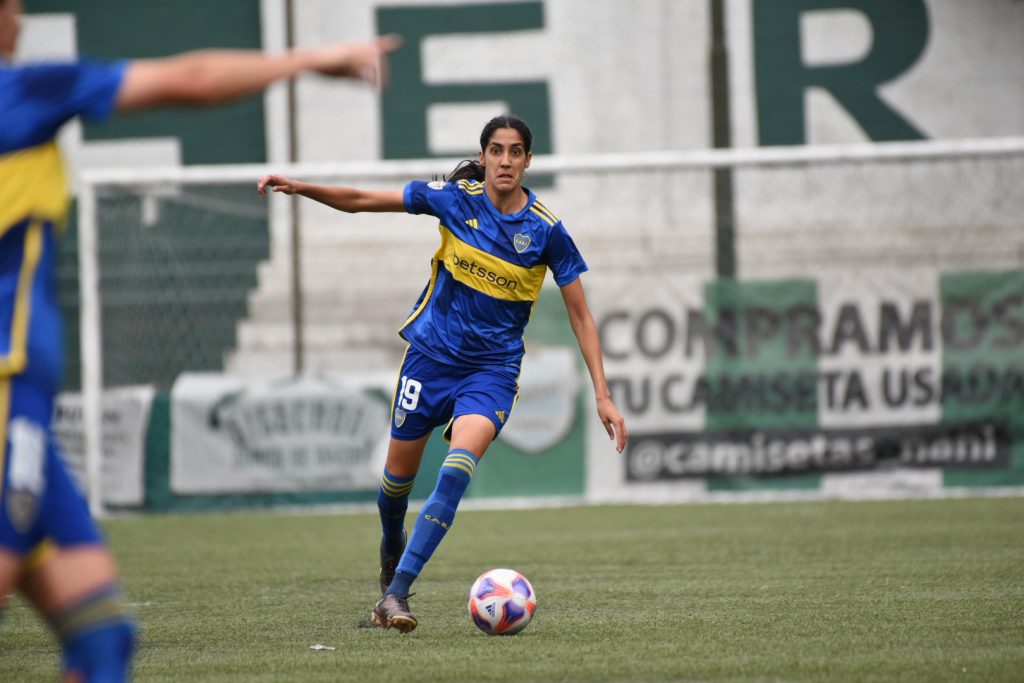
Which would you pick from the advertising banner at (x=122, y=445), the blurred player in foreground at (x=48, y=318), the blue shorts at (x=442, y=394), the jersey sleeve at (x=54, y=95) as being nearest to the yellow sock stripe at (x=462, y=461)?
the blue shorts at (x=442, y=394)

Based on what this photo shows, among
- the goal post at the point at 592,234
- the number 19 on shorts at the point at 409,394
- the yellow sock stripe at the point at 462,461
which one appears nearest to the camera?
the yellow sock stripe at the point at 462,461

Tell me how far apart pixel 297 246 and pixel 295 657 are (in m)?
8.64

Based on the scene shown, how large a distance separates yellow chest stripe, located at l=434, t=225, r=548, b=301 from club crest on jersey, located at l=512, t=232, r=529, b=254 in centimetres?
7

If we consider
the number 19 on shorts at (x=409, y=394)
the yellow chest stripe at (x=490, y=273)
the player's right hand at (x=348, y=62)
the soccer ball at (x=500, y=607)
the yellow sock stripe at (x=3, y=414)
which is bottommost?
the soccer ball at (x=500, y=607)

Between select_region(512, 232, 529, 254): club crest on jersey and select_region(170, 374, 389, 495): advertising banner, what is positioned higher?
select_region(512, 232, 529, 254): club crest on jersey

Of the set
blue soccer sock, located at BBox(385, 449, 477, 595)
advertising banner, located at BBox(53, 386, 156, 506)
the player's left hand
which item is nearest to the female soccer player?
blue soccer sock, located at BBox(385, 449, 477, 595)

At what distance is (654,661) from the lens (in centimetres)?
495

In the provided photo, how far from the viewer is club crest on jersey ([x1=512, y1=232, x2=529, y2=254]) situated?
6.16 metres

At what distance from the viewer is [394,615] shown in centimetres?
550

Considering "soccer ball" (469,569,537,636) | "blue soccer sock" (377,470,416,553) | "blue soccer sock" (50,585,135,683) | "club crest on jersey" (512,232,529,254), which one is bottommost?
"soccer ball" (469,569,537,636)

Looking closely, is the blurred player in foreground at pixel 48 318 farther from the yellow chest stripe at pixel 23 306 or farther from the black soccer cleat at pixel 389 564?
the black soccer cleat at pixel 389 564

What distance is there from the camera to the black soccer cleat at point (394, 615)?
18.0 feet

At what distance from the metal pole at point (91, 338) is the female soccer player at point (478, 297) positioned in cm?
690

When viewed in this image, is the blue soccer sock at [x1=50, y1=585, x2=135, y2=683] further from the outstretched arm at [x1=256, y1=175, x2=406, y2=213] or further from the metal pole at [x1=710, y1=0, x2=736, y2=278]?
the metal pole at [x1=710, y1=0, x2=736, y2=278]
